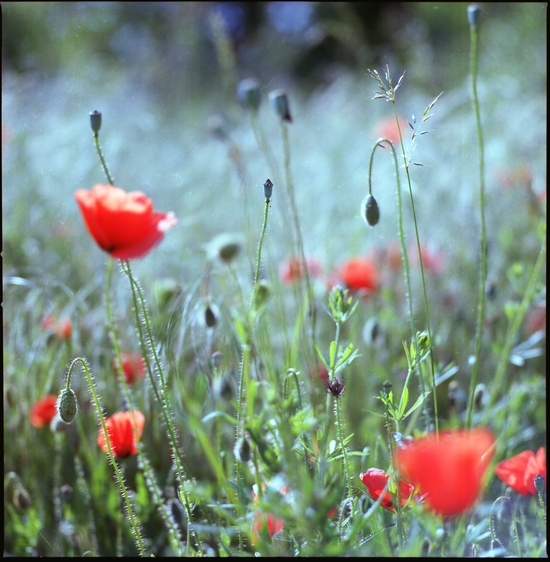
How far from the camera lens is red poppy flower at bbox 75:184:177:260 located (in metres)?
0.69

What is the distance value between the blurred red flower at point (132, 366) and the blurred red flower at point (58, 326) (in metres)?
0.10

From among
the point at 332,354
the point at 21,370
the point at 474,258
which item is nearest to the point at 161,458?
the point at 21,370

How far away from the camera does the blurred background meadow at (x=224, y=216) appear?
→ 1090mm

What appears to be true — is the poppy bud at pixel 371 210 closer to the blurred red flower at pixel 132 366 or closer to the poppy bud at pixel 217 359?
the poppy bud at pixel 217 359

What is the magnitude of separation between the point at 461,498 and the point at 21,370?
94 centimetres

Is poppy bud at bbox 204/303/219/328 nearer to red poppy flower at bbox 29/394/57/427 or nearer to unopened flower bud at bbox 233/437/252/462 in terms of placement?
unopened flower bud at bbox 233/437/252/462

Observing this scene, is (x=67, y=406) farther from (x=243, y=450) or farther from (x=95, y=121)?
(x=95, y=121)

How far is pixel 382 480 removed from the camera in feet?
2.22

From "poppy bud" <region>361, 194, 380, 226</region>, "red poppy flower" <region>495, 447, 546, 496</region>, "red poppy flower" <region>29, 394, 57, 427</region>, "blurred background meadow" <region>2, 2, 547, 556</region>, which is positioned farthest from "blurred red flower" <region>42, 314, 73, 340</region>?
"red poppy flower" <region>495, 447, 546, 496</region>

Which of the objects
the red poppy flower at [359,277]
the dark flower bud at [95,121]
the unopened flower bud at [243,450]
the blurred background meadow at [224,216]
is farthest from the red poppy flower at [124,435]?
the red poppy flower at [359,277]

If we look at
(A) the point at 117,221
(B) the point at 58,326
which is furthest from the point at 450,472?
(B) the point at 58,326

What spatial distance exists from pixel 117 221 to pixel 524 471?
57cm

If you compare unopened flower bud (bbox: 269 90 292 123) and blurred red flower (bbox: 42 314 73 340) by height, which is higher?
unopened flower bud (bbox: 269 90 292 123)

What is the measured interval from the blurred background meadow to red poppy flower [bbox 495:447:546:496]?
178 millimetres
